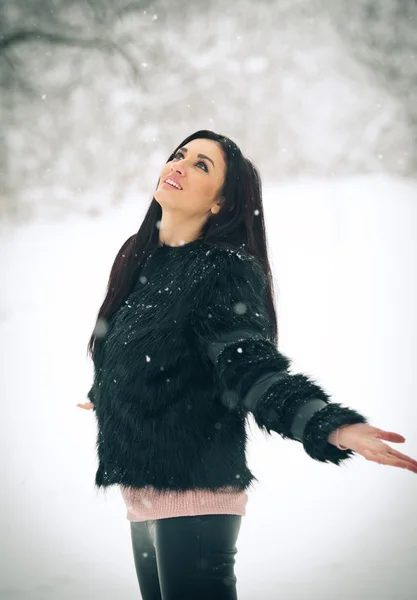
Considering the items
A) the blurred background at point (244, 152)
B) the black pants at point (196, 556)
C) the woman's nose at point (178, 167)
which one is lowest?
the black pants at point (196, 556)

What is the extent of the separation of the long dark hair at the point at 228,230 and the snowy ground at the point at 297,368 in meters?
1.33

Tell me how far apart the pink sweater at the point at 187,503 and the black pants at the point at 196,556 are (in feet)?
0.03

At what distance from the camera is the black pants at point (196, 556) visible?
3.19ft

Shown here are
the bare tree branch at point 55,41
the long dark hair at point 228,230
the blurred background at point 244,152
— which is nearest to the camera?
the long dark hair at point 228,230

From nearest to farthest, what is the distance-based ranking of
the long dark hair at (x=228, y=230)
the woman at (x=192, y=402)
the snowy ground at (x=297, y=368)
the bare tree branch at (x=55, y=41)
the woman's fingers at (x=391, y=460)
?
the woman's fingers at (x=391, y=460), the woman at (x=192, y=402), the long dark hair at (x=228, y=230), the snowy ground at (x=297, y=368), the bare tree branch at (x=55, y=41)

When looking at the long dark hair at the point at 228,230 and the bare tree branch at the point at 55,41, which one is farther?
the bare tree branch at the point at 55,41

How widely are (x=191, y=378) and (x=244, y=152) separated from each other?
2348mm

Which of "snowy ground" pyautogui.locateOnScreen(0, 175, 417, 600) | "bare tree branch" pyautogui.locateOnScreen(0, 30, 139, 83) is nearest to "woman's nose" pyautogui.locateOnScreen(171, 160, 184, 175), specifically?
"snowy ground" pyautogui.locateOnScreen(0, 175, 417, 600)

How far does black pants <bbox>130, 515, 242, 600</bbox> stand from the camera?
0.97m

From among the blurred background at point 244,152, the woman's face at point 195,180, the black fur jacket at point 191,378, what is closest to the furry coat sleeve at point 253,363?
the black fur jacket at point 191,378

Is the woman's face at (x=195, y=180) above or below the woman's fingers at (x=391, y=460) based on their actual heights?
above

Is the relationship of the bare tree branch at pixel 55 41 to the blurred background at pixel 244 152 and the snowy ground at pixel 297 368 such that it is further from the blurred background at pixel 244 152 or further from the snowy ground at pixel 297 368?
Result: the snowy ground at pixel 297 368

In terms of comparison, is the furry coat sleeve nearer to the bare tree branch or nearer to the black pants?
the black pants

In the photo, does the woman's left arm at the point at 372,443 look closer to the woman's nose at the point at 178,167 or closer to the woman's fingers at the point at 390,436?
the woman's fingers at the point at 390,436
